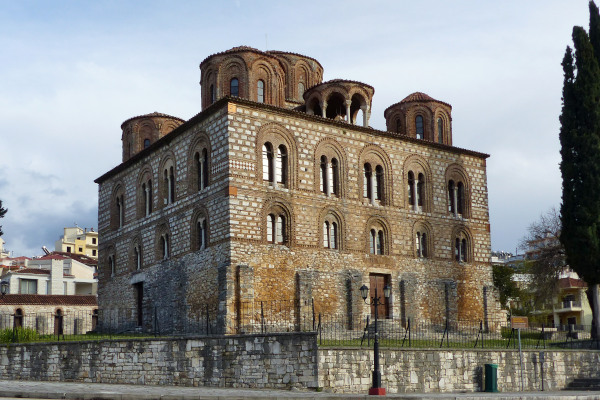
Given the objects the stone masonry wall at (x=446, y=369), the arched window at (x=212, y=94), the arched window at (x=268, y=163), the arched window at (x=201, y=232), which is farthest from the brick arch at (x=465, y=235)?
the arched window at (x=212, y=94)

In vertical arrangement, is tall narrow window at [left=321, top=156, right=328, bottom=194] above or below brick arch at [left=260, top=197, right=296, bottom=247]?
above

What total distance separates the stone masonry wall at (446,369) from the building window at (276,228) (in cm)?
842

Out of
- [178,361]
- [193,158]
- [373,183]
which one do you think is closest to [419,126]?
[373,183]

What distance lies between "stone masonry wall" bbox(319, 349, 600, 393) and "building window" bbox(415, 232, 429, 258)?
840cm

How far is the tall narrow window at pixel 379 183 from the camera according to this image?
3319cm

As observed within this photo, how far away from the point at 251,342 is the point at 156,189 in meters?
13.7

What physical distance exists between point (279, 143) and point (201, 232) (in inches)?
187

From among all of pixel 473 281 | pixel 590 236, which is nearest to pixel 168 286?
pixel 473 281

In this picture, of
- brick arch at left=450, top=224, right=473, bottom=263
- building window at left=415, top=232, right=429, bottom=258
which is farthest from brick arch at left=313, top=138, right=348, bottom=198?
brick arch at left=450, top=224, right=473, bottom=263

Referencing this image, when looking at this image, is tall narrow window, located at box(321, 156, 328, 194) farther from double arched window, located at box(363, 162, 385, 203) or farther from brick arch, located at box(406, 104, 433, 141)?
brick arch, located at box(406, 104, 433, 141)

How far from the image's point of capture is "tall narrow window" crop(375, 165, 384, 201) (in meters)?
33.2

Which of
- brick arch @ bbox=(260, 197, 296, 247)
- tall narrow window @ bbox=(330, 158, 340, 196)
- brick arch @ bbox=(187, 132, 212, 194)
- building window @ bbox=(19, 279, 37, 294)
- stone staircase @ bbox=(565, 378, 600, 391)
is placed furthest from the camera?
building window @ bbox=(19, 279, 37, 294)

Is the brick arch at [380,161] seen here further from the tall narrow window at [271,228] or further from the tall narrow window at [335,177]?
the tall narrow window at [271,228]

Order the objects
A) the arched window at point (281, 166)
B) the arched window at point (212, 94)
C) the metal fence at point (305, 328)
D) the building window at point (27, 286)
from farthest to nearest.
→ the building window at point (27, 286)
the arched window at point (212, 94)
the arched window at point (281, 166)
the metal fence at point (305, 328)
